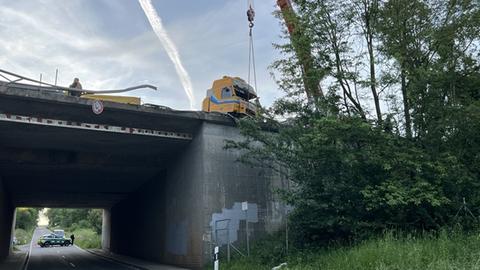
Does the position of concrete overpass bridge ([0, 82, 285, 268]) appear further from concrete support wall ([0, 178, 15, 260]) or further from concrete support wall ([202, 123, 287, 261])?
concrete support wall ([0, 178, 15, 260])

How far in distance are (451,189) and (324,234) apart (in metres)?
4.02

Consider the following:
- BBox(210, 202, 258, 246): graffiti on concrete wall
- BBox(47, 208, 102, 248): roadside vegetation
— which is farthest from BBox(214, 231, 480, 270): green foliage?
BBox(47, 208, 102, 248): roadside vegetation

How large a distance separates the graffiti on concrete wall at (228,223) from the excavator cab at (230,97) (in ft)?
13.2

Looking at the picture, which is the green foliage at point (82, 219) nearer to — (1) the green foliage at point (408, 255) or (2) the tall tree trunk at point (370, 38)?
(2) the tall tree trunk at point (370, 38)

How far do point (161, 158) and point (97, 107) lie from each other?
6348mm

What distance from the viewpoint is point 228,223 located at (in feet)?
53.7

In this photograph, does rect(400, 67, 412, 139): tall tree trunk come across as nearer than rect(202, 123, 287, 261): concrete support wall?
Yes

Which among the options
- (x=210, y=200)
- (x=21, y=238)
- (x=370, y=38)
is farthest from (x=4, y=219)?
(x=21, y=238)

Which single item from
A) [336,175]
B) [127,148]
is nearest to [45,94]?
[127,148]

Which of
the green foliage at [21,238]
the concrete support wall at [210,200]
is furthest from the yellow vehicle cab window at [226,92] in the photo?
the green foliage at [21,238]

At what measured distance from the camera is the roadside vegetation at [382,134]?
12070mm

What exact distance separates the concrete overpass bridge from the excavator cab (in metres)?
0.96

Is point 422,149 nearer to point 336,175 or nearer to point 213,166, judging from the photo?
point 336,175

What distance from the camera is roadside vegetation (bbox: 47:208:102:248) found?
5069 centimetres
